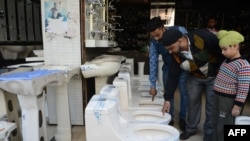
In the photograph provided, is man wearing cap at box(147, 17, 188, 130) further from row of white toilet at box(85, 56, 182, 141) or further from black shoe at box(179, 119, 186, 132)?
row of white toilet at box(85, 56, 182, 141)

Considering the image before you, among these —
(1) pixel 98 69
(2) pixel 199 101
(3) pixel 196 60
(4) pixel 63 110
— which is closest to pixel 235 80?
(3) pixel 196 60

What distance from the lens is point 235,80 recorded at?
5.37 feet

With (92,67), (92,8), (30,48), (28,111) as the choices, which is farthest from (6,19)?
(28,111)

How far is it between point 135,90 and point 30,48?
2551mm

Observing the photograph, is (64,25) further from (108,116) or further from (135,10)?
(135,10)

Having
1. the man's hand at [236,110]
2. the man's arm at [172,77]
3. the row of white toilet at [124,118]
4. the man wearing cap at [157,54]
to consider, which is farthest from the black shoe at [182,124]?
the man's hand at [236,110]

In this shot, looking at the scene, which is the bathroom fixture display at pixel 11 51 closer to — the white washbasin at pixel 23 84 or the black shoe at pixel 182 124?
the white washbasin at pixel 23 84

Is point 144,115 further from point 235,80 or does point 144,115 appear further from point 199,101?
point 235,80

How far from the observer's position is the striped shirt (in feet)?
5.15

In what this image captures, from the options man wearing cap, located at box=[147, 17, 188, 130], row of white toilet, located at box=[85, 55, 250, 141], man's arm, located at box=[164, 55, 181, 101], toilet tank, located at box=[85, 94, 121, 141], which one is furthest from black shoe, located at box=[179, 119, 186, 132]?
toilet tank, located at box=[85, 94, 121, 141]

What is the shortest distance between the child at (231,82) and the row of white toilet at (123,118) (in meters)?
0.41

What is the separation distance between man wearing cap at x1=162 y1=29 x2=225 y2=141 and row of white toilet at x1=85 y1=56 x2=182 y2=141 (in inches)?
10.6

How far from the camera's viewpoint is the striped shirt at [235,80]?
5.15 ft

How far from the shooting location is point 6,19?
4277 millimetres
